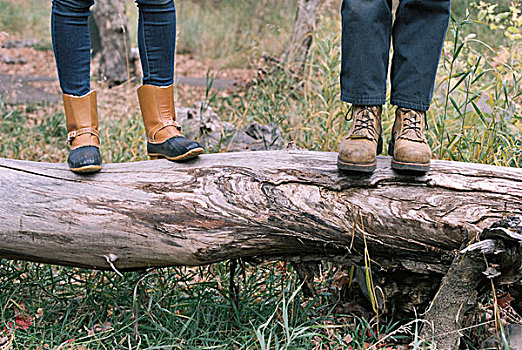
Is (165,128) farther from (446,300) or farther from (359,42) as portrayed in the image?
(446,300)

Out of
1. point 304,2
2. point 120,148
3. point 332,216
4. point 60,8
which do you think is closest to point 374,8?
point 332,216

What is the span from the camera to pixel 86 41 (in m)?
2.19

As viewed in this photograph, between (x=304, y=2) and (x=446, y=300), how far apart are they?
4.12 m

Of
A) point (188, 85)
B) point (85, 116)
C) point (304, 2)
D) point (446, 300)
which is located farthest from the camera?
point (188, 85)

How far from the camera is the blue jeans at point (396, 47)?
6.51 ft

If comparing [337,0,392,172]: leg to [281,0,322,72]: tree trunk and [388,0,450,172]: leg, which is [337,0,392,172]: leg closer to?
[388,0,450,172]: leg

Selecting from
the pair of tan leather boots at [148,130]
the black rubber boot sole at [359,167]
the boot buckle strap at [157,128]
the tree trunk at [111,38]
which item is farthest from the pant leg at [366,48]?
the tree trunk at [111,38]

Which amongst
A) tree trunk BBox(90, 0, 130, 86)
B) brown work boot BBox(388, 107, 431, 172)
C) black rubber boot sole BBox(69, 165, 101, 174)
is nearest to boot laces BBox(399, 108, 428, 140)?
brown work boot BBox(388, 107, 431, 172)

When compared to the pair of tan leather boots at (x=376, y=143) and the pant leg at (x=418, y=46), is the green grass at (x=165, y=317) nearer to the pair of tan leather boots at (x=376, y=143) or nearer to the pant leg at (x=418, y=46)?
the pair of tan leather boots at (x=376, y=143)

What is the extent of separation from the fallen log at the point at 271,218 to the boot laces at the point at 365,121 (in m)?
0.17

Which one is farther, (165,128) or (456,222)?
(165,128)

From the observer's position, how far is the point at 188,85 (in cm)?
728

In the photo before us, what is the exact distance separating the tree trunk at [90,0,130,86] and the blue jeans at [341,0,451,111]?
518cm

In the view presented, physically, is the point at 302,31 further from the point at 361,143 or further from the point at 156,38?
the point at 361,143
